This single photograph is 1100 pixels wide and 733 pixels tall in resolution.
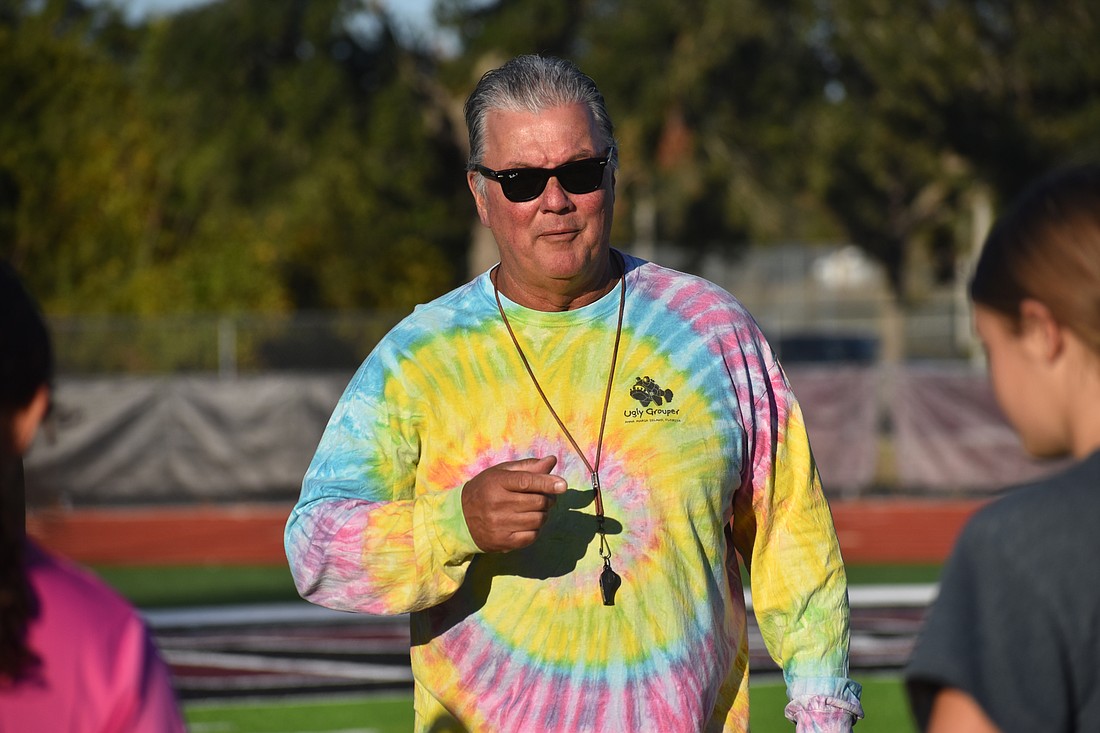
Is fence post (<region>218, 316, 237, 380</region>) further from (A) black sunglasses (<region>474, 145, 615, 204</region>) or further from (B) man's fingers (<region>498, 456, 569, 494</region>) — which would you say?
(B) man's fingers (<region>498, 456, 569, 494</region>)

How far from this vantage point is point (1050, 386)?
2.05m

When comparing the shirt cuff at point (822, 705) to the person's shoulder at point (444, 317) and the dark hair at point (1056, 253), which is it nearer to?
the person's shoulder at point (444, 317)

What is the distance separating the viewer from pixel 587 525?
2.98m

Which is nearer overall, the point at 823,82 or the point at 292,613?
the point at 292,613

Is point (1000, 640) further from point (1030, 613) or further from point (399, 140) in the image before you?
point (399, 140)

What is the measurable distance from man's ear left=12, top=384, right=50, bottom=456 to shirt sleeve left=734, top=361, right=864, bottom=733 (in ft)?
5.08

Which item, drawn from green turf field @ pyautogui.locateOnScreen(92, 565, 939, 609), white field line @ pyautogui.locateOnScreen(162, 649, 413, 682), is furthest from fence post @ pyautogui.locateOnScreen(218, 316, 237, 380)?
white field line @ pyautogui.locateOnScreen(162, 649, 413, 682)

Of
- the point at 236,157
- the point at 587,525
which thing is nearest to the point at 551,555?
the point at 587,525

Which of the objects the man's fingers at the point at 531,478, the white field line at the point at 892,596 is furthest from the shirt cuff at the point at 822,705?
the white field line at the point at 892,596

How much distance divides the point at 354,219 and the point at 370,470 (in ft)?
88.2

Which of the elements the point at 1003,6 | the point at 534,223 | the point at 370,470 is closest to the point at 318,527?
the point at 370,470

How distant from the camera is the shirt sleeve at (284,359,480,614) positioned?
114 inches

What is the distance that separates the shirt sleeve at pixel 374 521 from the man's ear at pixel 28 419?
987 mm

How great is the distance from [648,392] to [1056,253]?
1.20m
